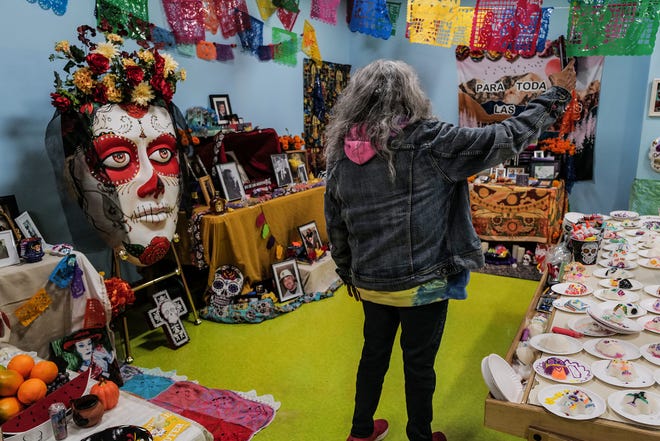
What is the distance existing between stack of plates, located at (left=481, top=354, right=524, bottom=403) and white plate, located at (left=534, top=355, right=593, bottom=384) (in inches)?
2.8

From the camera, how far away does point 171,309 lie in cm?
280

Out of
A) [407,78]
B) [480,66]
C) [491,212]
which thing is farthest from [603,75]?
[407,78]

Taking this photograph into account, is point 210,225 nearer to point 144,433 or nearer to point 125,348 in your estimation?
point 125,348

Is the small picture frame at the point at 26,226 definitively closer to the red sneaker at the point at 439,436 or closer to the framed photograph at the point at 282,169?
the framed photograph at the point at 282,169

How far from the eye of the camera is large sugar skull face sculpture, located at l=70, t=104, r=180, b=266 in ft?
7.59

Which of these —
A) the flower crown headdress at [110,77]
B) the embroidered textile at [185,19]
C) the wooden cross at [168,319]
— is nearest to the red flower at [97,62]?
the flower crown headdress at [110,77]

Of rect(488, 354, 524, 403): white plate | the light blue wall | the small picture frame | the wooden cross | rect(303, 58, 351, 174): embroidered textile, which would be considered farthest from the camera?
rect(303, 58, 351, 174): embroidered textile

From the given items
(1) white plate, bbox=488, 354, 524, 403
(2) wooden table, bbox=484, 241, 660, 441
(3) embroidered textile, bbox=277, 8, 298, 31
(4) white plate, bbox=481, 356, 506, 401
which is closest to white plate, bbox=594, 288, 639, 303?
(2) wooden table, bbox=484, 241, 660, 441

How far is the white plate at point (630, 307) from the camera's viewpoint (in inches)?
59.1

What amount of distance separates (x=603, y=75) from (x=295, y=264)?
334 centimetres

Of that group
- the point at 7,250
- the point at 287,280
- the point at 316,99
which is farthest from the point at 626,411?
the point at 316,99

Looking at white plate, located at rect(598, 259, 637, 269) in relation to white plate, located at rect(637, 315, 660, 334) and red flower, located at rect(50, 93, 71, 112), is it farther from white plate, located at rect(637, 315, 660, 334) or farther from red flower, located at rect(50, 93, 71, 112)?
red flower, located at rect(50, 93, 71, 112)

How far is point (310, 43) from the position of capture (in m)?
4.62

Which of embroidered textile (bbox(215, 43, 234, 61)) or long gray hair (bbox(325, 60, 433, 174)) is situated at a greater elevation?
embroidered textile (bbox(215, 43, 234, 61))
